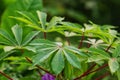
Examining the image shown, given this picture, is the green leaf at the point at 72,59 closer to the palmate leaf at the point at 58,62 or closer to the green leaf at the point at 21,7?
the palmate leaf at the point at 58,62

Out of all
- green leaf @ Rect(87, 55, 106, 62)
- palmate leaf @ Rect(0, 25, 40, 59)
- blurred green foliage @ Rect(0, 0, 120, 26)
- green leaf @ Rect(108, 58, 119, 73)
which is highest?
palmate leaf @ Rect(0, 25, 40, 59)

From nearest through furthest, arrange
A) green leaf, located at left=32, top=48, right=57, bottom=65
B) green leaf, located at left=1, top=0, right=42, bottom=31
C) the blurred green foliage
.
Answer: green leaf, located at left=32, top=48, right=57, bottom=65 → green leaf, located at left=1, top=0, right=42, bottom=31 → the blurred green foliage

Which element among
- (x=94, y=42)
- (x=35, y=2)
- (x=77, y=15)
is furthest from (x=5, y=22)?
(x=77, y=15)

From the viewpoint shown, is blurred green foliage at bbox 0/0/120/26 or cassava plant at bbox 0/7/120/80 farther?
blurred green foliage at bbox 0/0/120/26

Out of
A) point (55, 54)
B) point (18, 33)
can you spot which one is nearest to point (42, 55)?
point (55, 54)

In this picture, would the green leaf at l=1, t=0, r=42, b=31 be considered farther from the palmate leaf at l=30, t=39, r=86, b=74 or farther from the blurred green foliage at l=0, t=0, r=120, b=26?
the blurred green foliage at l=0, t=0, r=120, b=26

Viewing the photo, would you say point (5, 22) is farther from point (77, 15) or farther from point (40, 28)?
point (77, 15)

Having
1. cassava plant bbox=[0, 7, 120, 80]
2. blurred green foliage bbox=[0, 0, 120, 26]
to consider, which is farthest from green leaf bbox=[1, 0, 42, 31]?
blurred green foliage bbox=[0, 0, 120, 26]

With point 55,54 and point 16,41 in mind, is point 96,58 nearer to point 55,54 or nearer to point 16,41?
point 55,54

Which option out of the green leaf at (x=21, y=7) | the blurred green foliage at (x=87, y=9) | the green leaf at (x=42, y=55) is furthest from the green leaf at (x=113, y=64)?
the blurred green foliage at (x=87, y=9)
